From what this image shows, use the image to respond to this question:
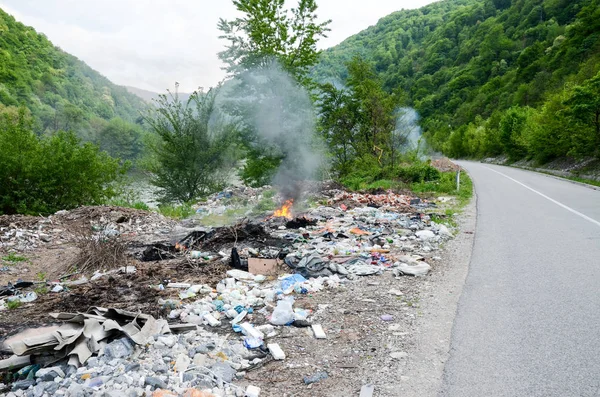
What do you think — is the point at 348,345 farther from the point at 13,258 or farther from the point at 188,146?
the point at 188,146

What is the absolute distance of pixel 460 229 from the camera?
827cm

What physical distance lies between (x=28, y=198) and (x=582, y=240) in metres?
15.7

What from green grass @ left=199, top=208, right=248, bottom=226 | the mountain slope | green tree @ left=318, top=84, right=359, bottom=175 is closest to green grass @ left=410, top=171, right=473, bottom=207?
green tree @ left=318, top=84, right=359, bottom=175

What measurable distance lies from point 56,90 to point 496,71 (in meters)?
85.5

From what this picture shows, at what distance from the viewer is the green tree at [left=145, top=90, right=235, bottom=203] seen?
17969 mm

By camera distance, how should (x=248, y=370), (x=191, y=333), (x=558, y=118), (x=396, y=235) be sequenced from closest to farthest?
(x=248, y=370) < (x=191, y=333) < (x=396, y=235) < (x=558, y=118)

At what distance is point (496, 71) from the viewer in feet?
237

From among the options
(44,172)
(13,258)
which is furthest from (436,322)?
(44,172)

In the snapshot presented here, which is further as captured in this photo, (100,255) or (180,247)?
(180,247)

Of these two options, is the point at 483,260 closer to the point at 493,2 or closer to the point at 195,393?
Answer: the point at 195,393

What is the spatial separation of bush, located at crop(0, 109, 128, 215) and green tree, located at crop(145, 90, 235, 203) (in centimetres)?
391

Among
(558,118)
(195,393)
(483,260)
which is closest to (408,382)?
(195,393)

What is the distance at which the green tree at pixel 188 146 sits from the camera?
17969 millimetres

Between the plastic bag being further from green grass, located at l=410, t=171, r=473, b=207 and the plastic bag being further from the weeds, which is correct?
green grass, located at l=410, t=171, r=473, b=207
